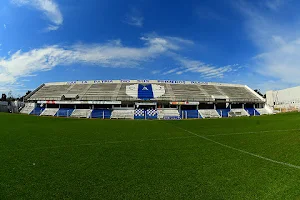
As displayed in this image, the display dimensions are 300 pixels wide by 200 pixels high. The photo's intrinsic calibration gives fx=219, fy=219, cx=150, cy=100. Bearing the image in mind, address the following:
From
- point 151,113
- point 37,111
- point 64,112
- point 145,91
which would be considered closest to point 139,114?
point 151,113

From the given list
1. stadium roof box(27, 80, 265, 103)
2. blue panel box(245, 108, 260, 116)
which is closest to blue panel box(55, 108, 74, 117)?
stadium roof box(27, 80, 265, 103)

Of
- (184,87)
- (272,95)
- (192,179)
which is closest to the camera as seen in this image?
(192,179)

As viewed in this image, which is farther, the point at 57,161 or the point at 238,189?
the point at 57,161

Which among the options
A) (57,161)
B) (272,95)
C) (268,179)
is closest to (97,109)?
(57,161)

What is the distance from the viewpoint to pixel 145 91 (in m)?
46.7

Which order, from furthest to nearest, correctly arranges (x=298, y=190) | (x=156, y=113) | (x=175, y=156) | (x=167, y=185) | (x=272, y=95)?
1. (x=272, y=95)
2. (x=156, y=113)
3. (x=175, y=156)
4. (x=167, y=185)
5. (x=298, y=190)

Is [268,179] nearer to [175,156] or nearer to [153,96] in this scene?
[175,156]

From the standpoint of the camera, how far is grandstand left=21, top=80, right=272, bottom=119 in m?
40.2

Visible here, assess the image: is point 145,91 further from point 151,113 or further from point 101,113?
point 101,113

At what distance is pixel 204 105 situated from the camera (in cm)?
4450

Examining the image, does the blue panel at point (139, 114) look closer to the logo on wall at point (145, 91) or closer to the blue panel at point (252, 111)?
the logo on wall at point (145, 91)

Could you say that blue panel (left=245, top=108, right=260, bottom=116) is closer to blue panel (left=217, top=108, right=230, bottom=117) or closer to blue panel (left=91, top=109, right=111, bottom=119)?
blue panel (left=217, top=108, right=230, bottom=117)

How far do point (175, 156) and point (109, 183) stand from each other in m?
2.57

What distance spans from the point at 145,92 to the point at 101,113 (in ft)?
36.5
